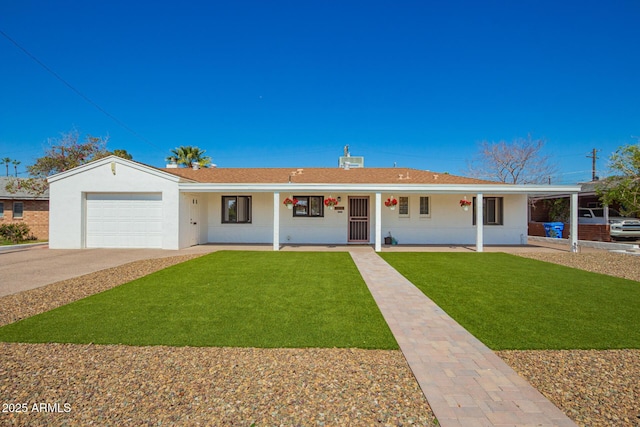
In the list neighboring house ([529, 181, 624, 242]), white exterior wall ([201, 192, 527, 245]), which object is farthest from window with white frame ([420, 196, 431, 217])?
neighboring house ([529, 181, 624, 242])

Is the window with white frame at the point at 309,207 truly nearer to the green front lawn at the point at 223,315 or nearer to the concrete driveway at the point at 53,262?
the concrete driveway at the point at 53,262

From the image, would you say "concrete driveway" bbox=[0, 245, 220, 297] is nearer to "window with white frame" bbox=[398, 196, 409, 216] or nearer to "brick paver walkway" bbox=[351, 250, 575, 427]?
"brick paver walkway" bbox=[351, 250, 575, 427]

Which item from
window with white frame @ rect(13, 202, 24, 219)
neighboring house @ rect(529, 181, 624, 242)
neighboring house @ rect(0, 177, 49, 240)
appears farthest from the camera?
window with white frame @ rect(13, 202, 24, 219)

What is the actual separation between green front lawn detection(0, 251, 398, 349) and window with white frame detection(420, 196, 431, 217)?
844 centimetres

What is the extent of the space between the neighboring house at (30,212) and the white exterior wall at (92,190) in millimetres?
7910

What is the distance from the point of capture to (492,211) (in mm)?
15742

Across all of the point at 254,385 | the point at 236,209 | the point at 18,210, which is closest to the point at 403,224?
the point at 236,209

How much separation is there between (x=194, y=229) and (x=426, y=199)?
10.9m

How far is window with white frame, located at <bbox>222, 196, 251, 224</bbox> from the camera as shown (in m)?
15.6

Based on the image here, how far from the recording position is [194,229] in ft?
47.9

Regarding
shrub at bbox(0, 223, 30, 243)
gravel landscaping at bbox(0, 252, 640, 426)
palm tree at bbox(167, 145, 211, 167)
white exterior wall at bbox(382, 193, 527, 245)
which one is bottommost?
gravel landscaping at bbox(0, 252, 640, 426)

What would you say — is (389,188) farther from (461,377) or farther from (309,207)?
(461,377)

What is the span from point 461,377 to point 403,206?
41.7 ft

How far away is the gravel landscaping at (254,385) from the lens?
2.62 meters
